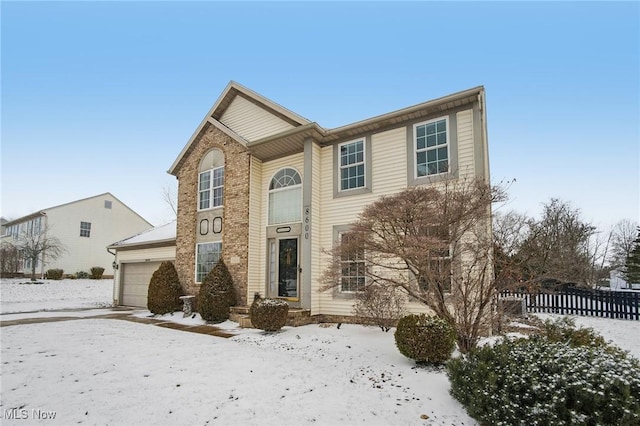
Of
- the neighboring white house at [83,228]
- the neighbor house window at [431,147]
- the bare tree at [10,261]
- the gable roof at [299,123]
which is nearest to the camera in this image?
the gable roof at [299,123]

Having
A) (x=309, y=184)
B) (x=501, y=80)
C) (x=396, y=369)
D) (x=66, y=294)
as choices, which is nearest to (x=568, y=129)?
(x=501, y=80)

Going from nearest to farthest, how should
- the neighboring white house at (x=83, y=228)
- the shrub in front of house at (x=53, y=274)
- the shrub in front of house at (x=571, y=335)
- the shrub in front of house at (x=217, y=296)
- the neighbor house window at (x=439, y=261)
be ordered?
the shrub in front of house at (x=571, y=335)
the neighbor house window at (x=439, y=261)
the shrub in front of house at (x=217, y=296)
the shrub in front of house at (x=53, y=274)
the neighboring white house at (x=83, y=228)

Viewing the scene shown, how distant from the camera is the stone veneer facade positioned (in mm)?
11939

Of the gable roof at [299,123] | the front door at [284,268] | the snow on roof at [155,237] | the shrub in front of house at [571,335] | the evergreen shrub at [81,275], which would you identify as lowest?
the evergreen shrub at [81,275]

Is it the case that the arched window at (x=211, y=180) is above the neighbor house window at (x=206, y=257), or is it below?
above

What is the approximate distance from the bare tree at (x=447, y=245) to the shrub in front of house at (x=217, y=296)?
21.2 feet

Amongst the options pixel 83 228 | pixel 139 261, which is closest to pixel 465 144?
pixel 139 261

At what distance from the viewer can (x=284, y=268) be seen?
11703 mm

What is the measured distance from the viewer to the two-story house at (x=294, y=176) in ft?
30.7

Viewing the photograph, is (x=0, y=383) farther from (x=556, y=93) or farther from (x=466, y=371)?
(x=556, y=93)

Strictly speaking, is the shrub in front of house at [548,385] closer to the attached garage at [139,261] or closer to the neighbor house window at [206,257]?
the neighbor house window at [206,257]

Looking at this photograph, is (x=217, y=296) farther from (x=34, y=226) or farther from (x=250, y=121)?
(x=34, y=226)

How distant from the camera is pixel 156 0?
34.1ft

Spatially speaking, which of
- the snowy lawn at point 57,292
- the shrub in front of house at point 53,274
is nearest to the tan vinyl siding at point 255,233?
the snowy lawn at point 57,292
